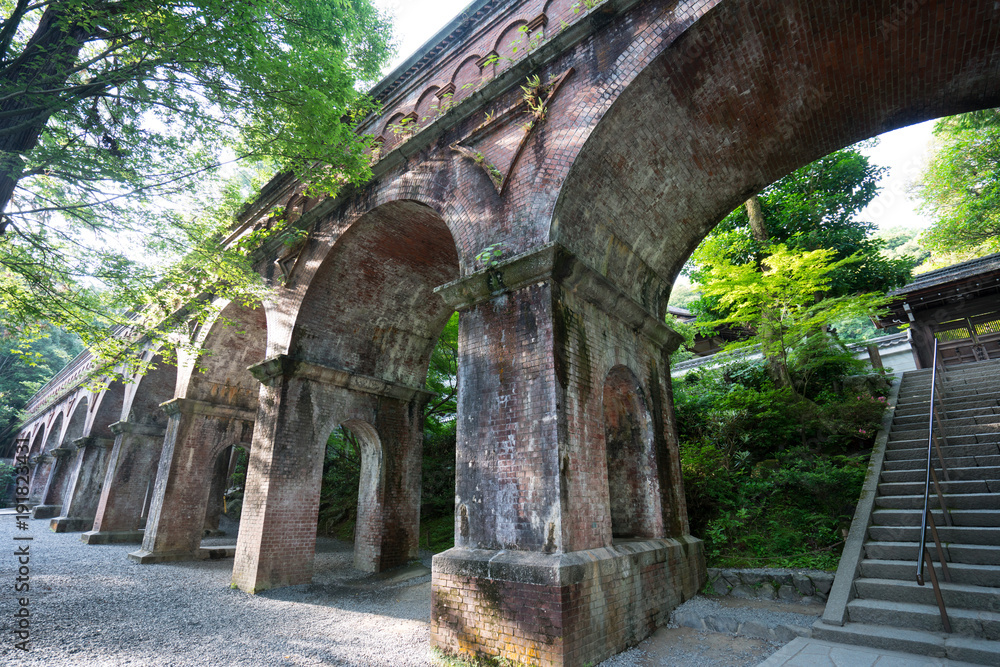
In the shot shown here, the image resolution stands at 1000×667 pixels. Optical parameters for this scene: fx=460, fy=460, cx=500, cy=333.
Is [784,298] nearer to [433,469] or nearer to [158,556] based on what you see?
[433,469]

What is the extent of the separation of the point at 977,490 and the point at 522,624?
19.4 feet

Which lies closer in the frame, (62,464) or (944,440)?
(944,440)

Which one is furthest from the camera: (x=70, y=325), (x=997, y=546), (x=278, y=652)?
(x=70, y=325)

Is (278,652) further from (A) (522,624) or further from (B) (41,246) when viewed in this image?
(B) (41,246)

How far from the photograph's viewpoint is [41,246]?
594cm

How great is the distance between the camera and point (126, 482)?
14.1 metres

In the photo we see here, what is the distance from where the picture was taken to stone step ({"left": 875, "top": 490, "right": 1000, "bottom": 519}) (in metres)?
5.35

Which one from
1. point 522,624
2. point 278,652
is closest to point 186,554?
point 278,652

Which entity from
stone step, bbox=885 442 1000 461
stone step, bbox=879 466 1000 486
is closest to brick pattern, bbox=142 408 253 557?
stone step, bbox=879 466 1000 486

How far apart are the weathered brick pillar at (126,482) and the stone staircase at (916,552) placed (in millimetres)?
17363

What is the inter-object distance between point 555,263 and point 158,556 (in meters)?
11.7

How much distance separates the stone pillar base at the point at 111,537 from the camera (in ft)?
44.0

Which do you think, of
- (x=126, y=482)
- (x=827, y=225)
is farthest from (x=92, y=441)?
(x=827, y=225)

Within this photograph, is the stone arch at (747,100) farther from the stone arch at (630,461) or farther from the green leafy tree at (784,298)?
the green leafy tree at (784,298)
